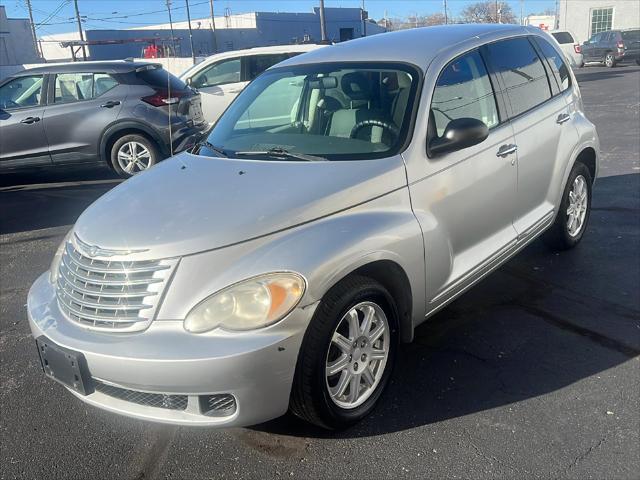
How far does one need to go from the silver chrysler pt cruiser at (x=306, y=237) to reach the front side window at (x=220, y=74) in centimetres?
706

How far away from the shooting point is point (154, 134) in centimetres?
868

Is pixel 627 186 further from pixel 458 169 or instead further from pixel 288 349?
pixel 288 349

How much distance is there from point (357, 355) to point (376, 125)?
133 cm

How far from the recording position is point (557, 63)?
16.4 feet

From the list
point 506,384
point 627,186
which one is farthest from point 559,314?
point 627,186

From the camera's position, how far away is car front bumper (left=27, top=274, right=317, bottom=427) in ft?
8.11

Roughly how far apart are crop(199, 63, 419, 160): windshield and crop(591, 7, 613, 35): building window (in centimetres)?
4092

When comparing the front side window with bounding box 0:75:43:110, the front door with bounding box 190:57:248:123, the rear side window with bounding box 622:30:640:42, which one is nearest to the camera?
the front side window with bounding box 0:75:43:110

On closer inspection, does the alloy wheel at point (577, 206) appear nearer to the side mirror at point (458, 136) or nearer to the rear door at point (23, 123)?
the side mirror at point (458, 136)

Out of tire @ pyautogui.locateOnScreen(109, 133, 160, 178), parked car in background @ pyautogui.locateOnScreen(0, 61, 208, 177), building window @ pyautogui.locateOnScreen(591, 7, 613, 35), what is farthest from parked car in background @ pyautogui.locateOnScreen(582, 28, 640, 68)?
tire @ pyautogui.locateOnScreen(109, 133, 160, 178)

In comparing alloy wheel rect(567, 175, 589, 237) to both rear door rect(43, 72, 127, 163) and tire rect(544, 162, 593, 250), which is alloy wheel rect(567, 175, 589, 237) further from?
rear door rect(43, 72, 127, 163)

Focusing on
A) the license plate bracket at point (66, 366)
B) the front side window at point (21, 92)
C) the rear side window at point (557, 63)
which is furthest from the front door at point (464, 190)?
the front side window at point (21, 92)

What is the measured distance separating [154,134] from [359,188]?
630 centimetres

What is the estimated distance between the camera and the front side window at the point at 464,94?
361cm
